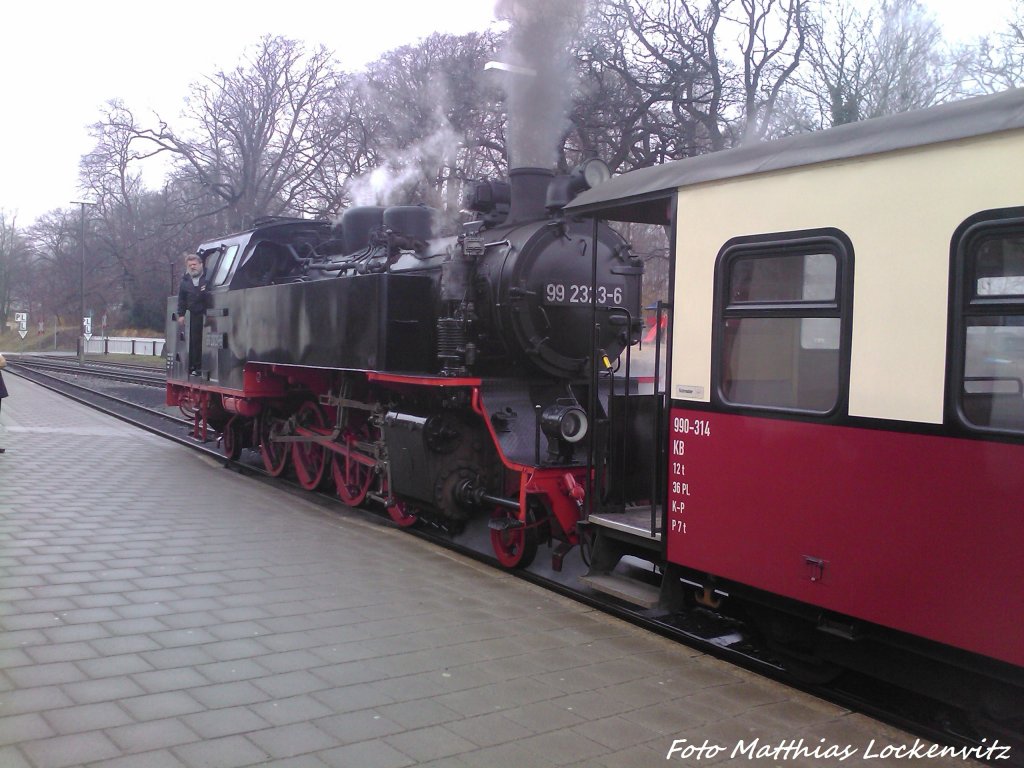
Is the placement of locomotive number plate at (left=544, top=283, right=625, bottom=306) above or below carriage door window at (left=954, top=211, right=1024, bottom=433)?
above

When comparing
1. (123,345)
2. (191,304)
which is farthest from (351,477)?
(123,345)

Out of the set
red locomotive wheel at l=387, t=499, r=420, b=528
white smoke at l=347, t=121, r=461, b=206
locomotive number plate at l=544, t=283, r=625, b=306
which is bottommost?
red locomotive wheel at l=387, t=499, r=420, b=528

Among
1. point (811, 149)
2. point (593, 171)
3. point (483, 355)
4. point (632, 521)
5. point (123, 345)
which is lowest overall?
point (632, 521)

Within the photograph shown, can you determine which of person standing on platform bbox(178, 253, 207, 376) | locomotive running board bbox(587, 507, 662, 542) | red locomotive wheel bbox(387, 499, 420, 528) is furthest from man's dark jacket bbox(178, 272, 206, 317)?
locomotive running board bbox(587, 507, 662, 542)

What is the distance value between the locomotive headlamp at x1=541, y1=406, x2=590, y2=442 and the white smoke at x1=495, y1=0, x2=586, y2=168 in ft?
10.6

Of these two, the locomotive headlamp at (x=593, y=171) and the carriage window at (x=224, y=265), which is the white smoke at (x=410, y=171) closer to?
the carriage window at (x=224, y=265)

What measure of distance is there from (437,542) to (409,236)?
2.96 meters

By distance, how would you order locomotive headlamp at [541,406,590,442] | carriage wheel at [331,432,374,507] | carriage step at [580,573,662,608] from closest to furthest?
carriage step at [580,573,662,608], locomotive headlamp at [541,406,590,442], carriage wheel at [331,432,374,507]

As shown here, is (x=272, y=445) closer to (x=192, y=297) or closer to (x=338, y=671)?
(x=192, y=297)

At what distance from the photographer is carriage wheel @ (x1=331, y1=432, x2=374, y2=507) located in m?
8.73

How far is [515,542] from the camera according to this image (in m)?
6.67

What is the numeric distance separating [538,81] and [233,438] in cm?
652

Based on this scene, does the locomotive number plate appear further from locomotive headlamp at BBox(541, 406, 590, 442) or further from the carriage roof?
the carriage roof

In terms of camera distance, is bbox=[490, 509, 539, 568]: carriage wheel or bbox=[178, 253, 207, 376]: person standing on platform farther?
bbox=[178, 253, 207, 376]: person standing on platform
